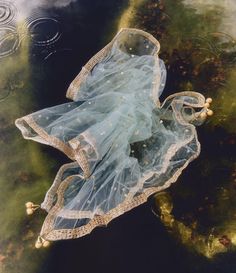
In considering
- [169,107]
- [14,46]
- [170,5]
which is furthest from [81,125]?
[170,5]

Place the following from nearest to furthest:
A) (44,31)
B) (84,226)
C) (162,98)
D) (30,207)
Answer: (84,226)
(30,207)
(162,98)
(44,31)

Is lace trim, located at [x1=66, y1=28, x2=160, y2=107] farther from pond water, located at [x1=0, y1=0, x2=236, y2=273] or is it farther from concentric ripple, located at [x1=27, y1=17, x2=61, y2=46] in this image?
concentric ripple, located at [x1=27, y1=17, x2=61, y2=46]

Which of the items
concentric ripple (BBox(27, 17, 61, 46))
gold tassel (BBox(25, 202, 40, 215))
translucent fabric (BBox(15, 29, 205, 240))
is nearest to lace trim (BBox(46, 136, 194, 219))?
translucent fabric (BBox(15, 29, 205, 240))

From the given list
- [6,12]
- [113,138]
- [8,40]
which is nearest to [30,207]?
[113,138]

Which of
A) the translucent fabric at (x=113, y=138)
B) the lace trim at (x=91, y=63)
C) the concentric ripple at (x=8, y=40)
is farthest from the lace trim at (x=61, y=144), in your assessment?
the concentric ripple at (x=8, y=40)

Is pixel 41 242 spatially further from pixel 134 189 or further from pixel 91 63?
pixel 91 63

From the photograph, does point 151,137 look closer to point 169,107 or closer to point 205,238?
point 169,107

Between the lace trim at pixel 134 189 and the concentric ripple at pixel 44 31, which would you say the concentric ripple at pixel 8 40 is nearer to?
the concentric ripple at pixel 44 31
